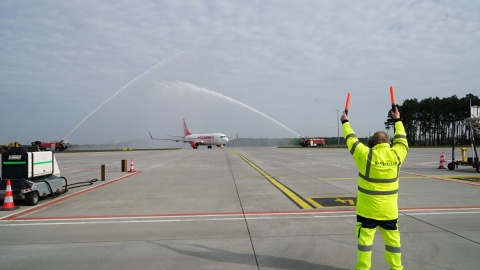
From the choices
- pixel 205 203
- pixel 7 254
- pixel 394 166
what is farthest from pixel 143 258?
pixel 205 203

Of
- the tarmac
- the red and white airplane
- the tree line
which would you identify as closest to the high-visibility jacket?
the tarmac

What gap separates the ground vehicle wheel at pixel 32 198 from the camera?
10586 mm

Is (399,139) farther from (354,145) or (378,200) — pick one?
(378,200)

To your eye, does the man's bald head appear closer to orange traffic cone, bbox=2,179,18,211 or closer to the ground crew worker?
the ground crew worker

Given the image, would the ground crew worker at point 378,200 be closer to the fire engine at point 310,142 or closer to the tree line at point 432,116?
the fire engine at point 310,142

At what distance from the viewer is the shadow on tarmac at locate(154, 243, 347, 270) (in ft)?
17.4

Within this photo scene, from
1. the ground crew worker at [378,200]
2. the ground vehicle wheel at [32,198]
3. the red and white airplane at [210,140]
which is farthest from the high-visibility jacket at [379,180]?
the red and white airplane at [210,140]

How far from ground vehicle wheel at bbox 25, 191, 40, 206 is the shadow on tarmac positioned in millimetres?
6457

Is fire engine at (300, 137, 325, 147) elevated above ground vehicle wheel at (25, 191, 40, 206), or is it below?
above

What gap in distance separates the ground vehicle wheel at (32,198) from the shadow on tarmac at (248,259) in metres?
6.46

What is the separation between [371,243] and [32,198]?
9.72 meters

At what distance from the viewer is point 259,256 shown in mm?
5762

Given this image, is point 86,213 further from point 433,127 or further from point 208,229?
point 433,127

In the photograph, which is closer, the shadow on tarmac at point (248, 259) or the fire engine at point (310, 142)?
the shadow on tarmac at point (248, 259)
